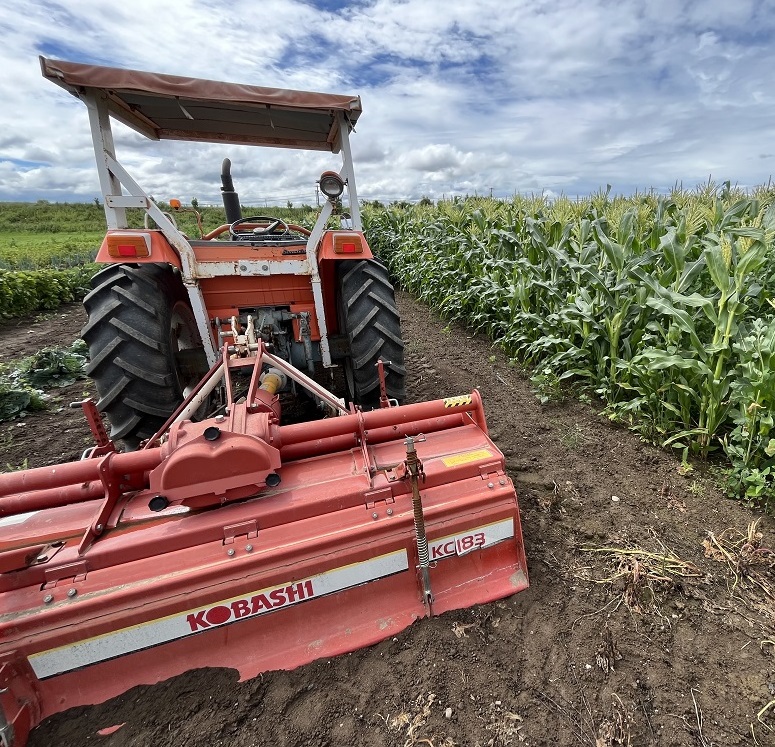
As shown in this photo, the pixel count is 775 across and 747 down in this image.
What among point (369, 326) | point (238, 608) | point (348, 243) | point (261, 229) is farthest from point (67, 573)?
point (261, 229)

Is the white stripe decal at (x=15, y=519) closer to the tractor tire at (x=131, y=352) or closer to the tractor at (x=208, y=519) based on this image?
the tractor at (x=208, y=519)

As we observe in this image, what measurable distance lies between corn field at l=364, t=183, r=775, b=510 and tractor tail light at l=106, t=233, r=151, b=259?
2.90 metres

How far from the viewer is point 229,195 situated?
15.3ft

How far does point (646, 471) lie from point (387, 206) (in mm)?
10895

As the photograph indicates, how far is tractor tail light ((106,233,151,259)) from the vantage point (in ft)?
7.08

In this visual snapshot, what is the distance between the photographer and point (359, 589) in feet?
4.88

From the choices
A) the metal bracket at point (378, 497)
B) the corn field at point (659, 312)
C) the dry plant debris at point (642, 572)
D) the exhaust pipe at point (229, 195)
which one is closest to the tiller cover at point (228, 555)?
the metal bracket at point (378, 497)

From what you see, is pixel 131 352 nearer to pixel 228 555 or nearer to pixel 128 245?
pixel 128 245

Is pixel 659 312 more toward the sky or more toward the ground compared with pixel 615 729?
more toward the sky

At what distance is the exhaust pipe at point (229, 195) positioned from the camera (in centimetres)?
457

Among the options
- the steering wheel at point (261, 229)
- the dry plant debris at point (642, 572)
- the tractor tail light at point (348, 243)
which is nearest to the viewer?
the dry plant debris at point (642, 572)

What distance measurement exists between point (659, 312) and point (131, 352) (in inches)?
130

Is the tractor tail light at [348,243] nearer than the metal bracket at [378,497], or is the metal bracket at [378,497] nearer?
the metal bracket at [378,497]

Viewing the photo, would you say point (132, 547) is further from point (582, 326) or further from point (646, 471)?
point (582, 326)
